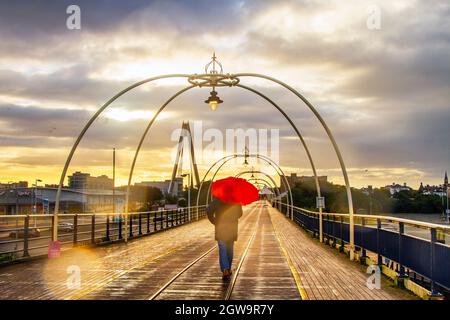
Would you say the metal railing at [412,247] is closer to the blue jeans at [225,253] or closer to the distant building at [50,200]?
the blue jeans at [225,253]

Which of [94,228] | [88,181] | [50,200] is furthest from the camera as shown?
[88,181]

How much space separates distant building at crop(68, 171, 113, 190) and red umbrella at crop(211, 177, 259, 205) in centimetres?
15199

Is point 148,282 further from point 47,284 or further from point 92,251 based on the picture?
point 92,251

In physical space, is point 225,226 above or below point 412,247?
above

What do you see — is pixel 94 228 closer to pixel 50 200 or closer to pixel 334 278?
pixel 334 278

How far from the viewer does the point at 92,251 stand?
1811cm

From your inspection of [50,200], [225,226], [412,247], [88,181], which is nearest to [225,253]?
[225,226]

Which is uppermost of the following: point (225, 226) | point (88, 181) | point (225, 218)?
point (88, 181)

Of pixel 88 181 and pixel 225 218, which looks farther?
pixel 88 181

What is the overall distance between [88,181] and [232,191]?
15868 cm

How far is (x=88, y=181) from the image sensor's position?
16488 cm
